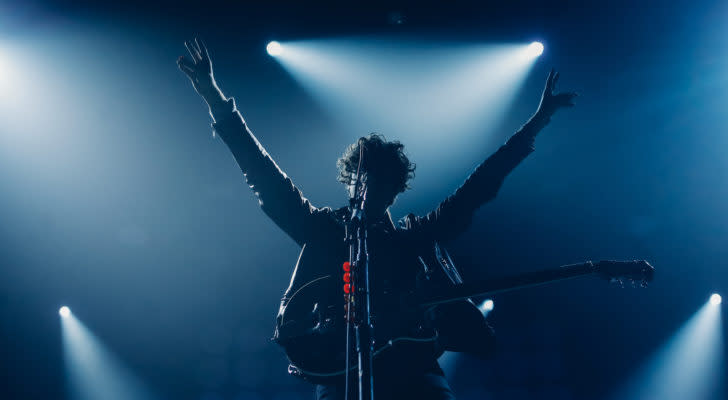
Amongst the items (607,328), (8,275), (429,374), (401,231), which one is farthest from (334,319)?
(8,275)

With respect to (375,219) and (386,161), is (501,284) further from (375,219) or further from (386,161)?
(386,161)

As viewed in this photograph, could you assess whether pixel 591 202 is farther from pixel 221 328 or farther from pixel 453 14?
pixel 221 328

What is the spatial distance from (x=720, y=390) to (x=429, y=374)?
6006mm

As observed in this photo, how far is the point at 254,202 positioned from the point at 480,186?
421cm

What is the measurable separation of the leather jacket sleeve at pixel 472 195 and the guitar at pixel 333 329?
0.47 meters

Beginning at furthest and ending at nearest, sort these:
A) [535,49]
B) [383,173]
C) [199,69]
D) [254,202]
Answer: [254,202] < [535,49] < [383,173] < [199,69]

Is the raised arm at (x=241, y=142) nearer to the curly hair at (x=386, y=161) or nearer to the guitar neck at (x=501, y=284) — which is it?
Result: the curly hair at (x=386, y=161)

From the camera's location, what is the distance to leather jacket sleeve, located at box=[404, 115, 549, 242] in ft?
8.41

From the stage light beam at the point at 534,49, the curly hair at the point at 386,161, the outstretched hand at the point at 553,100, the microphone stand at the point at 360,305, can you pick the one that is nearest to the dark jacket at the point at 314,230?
the curly hair at the point at 386,161

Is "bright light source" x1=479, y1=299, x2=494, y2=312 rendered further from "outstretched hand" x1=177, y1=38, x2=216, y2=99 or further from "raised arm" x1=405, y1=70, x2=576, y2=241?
"outstretched hand" x1=177, y1=38, x2=216, y2=99

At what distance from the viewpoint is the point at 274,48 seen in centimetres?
540

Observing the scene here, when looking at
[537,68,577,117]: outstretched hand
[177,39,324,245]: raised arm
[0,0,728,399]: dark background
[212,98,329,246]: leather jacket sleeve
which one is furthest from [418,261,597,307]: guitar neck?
[0,0,728,399]: dark background

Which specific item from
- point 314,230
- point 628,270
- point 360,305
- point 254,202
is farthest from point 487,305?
point 360,305

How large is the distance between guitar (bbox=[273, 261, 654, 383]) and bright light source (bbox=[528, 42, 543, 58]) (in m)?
4.36
